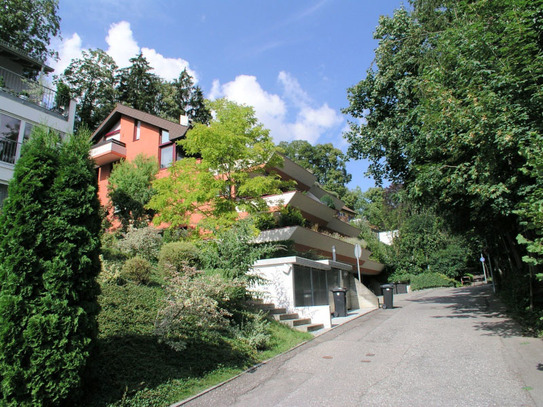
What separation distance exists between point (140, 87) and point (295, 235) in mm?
29973

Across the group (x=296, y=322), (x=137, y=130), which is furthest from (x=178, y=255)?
(x=137, y=130)

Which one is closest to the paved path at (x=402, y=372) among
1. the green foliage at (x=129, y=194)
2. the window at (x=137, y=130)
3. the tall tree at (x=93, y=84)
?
the green foliage at (x=129, y=194)

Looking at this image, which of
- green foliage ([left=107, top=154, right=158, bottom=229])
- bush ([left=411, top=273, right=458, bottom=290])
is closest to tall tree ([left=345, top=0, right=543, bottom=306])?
green foliage ([left=107, top=154, right=158, bottom=229])

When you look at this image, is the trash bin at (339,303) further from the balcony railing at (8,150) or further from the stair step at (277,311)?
the balcony railing at (8,150)

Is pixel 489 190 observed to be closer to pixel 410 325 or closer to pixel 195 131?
pixel 410 325

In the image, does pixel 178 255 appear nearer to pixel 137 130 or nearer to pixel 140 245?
pixel 140 245

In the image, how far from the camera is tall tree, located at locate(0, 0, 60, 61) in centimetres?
2797

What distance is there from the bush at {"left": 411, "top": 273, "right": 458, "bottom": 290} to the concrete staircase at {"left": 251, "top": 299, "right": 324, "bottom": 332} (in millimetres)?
27246

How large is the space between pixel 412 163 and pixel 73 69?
36.4m

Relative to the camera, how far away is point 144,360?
6414 mm

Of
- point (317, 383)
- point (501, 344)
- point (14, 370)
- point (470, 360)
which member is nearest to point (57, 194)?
point (14, 370)

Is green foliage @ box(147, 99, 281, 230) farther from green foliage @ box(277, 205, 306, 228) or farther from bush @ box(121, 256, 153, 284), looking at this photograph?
green foliage @ box(277, 205, 306, 228)

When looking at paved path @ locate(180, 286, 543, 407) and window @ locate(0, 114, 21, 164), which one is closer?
paved path @ locate(180, 286, 543, 407)

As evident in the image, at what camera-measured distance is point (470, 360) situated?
7988 mm
